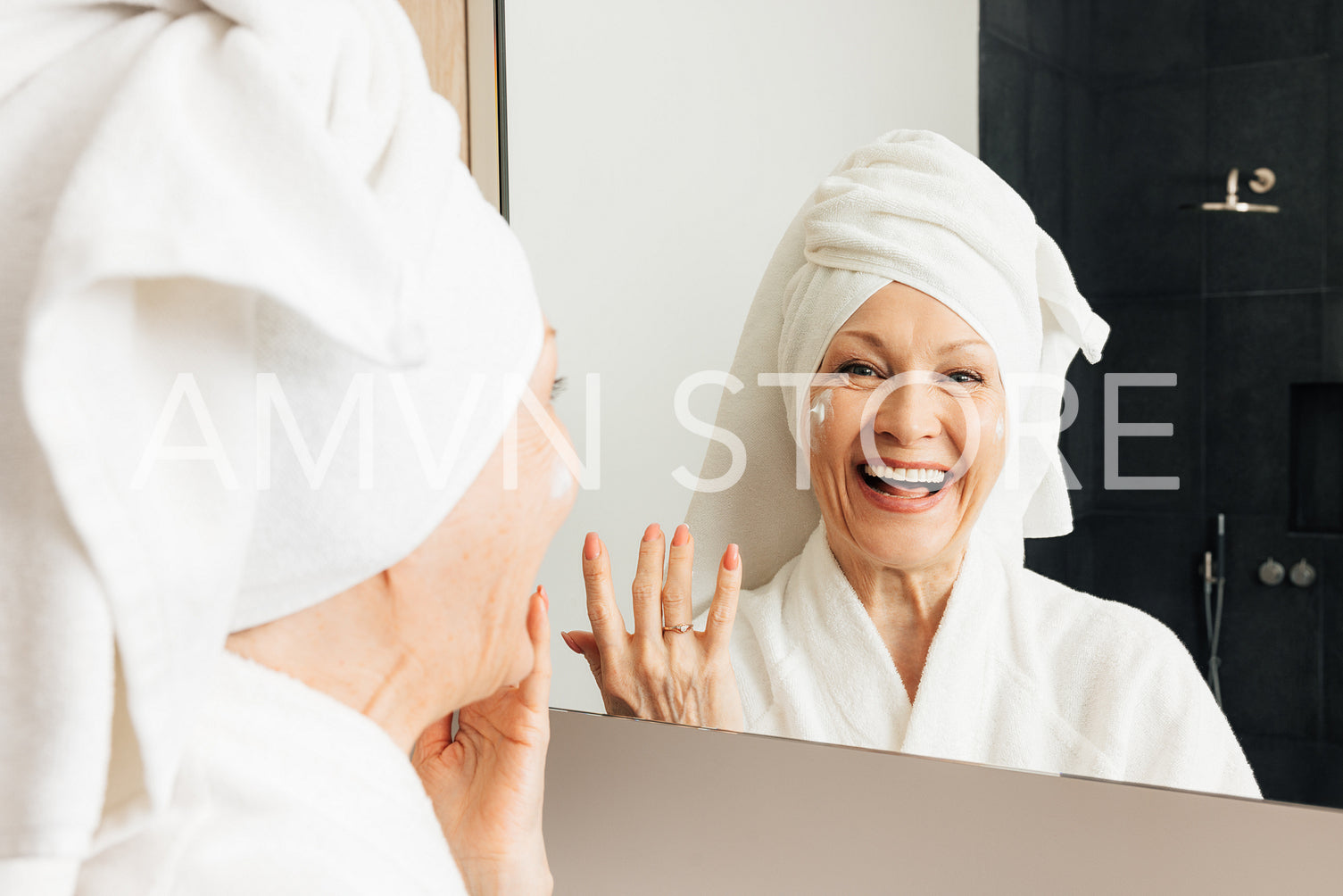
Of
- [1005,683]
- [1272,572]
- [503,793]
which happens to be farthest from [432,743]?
[1272,572]

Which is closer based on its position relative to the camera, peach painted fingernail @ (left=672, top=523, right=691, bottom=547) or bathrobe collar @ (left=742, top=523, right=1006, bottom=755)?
bathrobe collar @ (left=742, top=523, right=1006, bottom=755)

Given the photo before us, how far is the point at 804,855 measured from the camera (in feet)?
3.28

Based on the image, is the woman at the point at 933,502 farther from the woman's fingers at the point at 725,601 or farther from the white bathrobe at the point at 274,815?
the white bathrobe at the point at 274,815

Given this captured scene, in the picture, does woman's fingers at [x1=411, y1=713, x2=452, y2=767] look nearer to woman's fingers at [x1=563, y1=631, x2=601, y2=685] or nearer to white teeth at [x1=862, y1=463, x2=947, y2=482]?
woman's fingers at [x1=563, y1=631, x2=601, y2=685]

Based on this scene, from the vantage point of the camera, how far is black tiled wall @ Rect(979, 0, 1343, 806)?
31.6 inches

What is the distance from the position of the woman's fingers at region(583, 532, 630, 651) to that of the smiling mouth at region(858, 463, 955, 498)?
31 centimetres

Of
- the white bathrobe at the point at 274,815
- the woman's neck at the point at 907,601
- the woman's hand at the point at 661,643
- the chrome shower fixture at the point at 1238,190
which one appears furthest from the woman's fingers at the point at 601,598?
the chrome shower fixture at the point at 1238,190

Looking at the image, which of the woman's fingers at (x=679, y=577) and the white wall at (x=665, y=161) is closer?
the white wall at (x=665, y=161)

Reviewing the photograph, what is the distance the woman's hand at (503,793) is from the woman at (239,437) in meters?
0.28

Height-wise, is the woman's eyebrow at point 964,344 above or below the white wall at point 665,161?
below

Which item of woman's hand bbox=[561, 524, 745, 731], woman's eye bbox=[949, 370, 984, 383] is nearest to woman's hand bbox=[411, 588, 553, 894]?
woman's hand bbox=[561, 524, 745, 731]

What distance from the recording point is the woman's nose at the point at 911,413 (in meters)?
0.87

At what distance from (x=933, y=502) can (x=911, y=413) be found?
0.08 metres

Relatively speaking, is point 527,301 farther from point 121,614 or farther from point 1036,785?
point 1036,785
